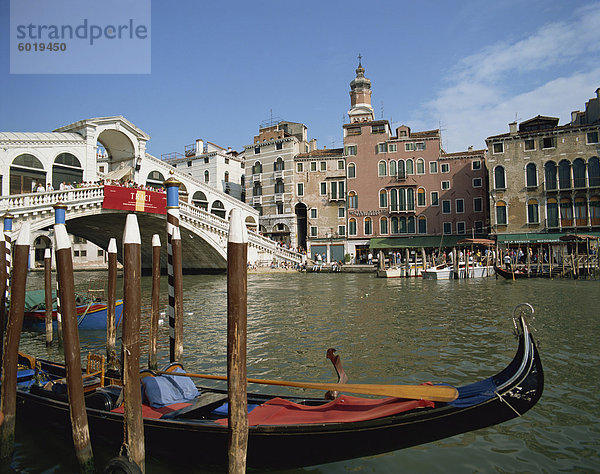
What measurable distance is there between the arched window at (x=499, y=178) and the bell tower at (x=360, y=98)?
1522 centimetres

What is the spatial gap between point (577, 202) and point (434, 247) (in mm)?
9881

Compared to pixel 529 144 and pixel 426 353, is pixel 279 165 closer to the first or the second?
pixel 529 144

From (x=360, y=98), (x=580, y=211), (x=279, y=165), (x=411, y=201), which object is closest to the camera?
(x=580, y=211)

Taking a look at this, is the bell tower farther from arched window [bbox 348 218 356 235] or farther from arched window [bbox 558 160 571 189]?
arched window [bbox 558 160 571 189]

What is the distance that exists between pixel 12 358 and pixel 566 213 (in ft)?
106

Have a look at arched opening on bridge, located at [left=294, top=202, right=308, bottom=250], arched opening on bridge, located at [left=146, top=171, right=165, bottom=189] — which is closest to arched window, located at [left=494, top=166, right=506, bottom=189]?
arched opening on bridge, located at [left=294, top=202, right=308, bottom=250]

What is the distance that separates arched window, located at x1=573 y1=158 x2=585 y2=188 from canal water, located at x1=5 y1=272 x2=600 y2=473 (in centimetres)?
1554

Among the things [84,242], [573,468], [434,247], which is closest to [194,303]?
[573,468]

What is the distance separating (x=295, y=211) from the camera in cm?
3753

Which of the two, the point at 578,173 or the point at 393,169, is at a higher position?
the point at 393,169


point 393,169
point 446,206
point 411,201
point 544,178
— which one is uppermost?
point 393,169

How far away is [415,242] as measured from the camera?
33.2m

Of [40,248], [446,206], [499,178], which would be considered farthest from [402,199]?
[40,248]

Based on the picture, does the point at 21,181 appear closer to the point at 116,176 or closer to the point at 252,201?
the point at 116,176
